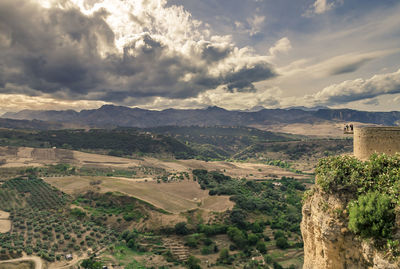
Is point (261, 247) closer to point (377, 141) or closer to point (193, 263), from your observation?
point (193, 263)

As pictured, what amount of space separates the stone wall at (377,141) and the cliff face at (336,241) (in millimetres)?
6310

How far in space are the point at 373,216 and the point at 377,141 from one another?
9.62m

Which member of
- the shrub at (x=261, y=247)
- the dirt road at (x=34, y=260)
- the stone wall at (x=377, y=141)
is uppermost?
the stone wall at (x=377, y=141)

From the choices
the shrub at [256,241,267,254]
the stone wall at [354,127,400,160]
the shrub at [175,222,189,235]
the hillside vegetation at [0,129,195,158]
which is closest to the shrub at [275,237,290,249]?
the shrub at [256,241,267,254]

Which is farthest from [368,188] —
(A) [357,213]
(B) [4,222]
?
(B) [4,222]

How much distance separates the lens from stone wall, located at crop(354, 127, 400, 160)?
18141 millimetres

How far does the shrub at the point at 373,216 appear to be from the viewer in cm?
1127

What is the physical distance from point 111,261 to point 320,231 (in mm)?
44239

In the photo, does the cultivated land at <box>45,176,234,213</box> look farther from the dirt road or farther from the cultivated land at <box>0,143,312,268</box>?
the dirt road

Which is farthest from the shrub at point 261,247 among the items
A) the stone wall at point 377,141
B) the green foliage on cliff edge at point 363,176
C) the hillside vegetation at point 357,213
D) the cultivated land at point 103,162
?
the cultivated land at point 103,162

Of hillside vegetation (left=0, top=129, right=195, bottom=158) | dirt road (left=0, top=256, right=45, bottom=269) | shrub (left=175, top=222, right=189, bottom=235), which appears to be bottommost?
shrub (left=175, top=222, right=189, bottom=235)

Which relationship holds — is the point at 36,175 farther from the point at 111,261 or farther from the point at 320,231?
the point at 320,231

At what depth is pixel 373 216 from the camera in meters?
11.4

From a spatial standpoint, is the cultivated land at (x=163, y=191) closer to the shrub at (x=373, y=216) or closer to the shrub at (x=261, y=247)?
the shrub at (x=261, y=247)
